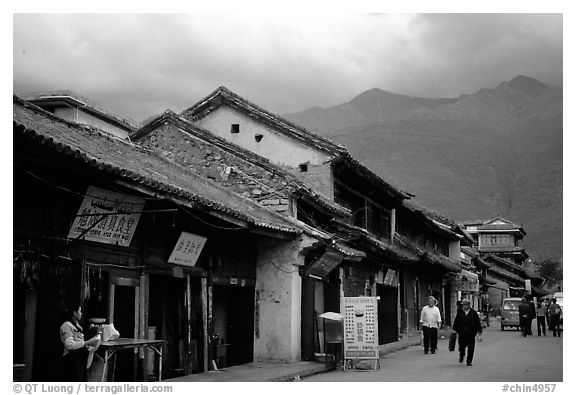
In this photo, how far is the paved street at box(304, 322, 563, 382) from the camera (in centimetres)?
1320

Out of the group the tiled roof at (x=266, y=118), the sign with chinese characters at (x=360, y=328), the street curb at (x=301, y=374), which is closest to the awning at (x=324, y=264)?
the sign with chinese characters at (x=360, y=328)

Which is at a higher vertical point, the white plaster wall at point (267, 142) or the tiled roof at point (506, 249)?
the white plaster wall at point (267, 142)

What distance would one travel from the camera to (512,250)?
67.0 meters

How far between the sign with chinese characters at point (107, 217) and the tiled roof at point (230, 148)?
21.0 ft

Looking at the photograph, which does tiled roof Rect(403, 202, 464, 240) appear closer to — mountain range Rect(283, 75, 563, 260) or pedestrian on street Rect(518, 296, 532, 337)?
mountain range Rect(283, 75, 563, 260)

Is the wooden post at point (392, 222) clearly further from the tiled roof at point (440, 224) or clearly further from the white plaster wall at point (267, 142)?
the white plaster wall at point (267, 142)

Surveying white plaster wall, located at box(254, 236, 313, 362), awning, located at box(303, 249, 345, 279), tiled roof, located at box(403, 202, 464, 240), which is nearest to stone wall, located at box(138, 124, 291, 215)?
white plaster wall, located at box(254, 236, 313, 362)

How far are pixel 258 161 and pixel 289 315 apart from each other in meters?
4.50

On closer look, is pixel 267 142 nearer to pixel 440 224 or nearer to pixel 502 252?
pixel 440 224

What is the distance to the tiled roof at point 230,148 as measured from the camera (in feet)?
58.4

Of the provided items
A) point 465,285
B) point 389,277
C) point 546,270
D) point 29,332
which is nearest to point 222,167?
point 29,332

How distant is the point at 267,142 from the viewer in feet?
68.9

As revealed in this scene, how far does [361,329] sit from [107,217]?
7232 mm
